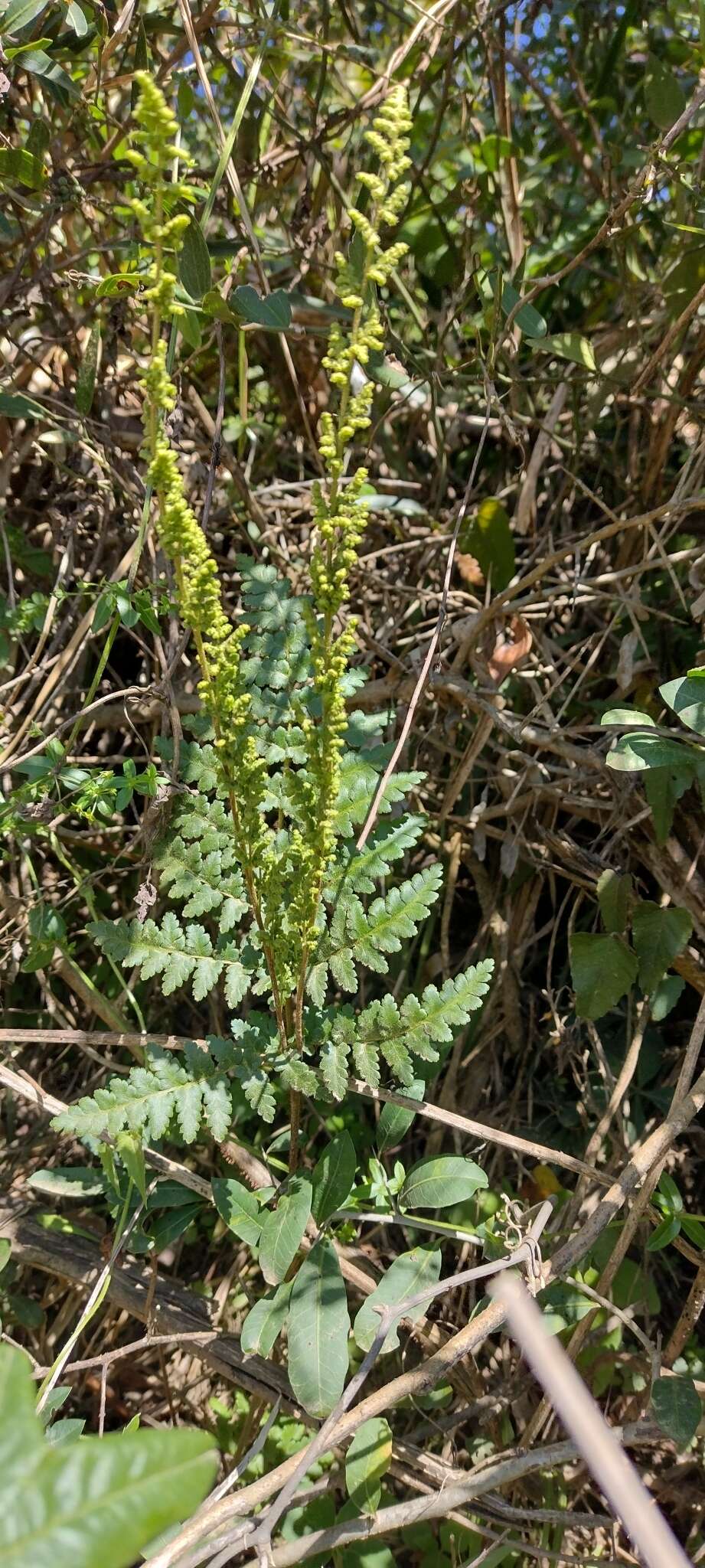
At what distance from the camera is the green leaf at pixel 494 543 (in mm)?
2104

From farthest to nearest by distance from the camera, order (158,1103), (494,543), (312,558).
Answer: (494,543)
(158,1103)
(312,558)

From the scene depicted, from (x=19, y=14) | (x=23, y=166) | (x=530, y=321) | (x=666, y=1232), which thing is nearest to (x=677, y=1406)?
(x=666, y=1232)

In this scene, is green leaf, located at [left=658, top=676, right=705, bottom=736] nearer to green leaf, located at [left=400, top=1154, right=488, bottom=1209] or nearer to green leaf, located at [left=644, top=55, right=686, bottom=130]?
green leaf, located at [left=400, top=1154, right=488, bottom=1209]

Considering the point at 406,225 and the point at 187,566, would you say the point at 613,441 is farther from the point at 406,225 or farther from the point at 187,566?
the point at 187,566

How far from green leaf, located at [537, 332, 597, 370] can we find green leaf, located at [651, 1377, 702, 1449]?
5.52ft

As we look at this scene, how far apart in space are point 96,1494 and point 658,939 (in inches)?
51.3

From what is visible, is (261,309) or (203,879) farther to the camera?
(261,309)

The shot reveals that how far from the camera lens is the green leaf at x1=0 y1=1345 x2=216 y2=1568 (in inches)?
27.2

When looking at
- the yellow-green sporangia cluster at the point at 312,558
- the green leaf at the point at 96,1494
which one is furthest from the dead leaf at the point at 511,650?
the green leaf at the point at 96,1494

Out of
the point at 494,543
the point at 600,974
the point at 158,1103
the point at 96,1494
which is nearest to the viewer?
the point at 96,1494

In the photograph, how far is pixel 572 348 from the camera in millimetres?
1921

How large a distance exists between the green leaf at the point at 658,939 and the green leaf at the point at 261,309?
1.16 metres

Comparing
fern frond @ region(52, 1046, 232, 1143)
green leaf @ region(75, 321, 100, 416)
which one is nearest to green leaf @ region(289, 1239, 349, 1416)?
fern frond @ region(52, 1046, 232, 1143)

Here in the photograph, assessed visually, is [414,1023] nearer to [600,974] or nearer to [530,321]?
[600,974]
